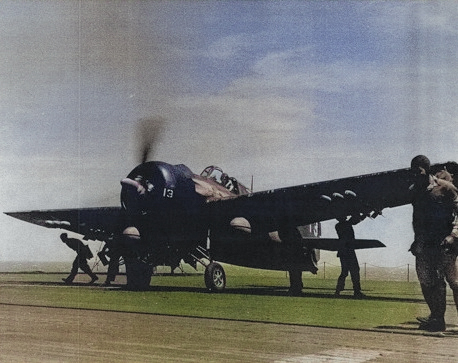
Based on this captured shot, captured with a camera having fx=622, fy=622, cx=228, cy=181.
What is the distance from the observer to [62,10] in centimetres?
880

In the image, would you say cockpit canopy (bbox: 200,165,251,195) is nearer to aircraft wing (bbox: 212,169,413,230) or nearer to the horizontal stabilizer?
aircraft wing (bbox: 212,169,413,230)

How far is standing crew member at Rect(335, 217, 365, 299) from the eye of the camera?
1323 centimetres

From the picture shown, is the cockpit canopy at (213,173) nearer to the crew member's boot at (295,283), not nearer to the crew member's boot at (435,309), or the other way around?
the crew member's boot at (295,283)

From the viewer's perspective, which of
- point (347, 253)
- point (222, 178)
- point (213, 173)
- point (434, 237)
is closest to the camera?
point (434, 237)

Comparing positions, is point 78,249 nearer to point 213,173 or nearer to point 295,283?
point 213,173

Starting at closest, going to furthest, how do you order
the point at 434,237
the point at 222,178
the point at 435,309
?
the point at 435,309, the point at 434,237, the point at 222,178

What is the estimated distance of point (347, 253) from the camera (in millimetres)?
13656

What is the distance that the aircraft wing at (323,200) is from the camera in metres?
13.2

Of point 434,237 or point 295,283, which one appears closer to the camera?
point 434,237

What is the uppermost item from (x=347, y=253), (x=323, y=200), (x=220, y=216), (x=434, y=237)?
(x=323, y=200)

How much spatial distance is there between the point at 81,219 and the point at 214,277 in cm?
595

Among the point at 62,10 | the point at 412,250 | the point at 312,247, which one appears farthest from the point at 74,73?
the point at 312,247

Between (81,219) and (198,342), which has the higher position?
(81,219)

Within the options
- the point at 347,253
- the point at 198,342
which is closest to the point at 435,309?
the point at 198,342
